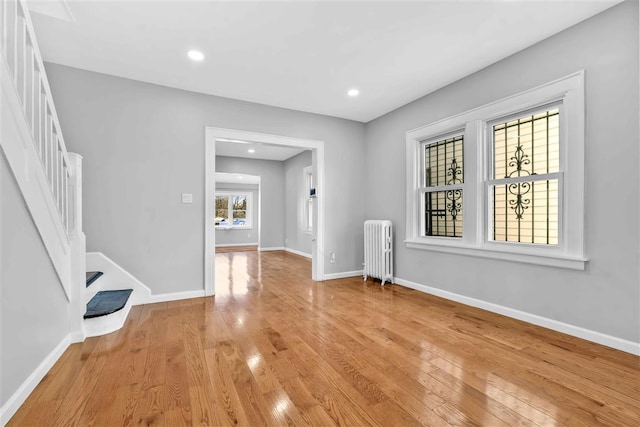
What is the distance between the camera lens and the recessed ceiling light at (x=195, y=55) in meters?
2.83

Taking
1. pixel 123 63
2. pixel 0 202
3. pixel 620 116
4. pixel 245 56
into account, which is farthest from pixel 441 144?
pixel 0 202

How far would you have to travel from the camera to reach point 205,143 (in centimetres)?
372

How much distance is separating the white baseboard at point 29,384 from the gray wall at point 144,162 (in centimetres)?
133

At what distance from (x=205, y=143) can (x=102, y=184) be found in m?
1.23

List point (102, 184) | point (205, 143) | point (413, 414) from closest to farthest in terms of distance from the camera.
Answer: point (413, 414)
point (102, 184)
point (205, 143)

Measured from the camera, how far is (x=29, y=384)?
65.3 inches

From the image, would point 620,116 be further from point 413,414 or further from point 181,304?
point 181,304

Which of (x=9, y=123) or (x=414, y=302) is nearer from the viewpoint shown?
(x=9, y=123)

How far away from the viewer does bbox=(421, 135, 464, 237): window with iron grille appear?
11.8 ft

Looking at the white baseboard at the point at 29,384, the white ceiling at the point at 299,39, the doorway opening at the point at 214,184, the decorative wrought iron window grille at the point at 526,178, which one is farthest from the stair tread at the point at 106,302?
the decorative wrought iron window grille at the point at 526,178

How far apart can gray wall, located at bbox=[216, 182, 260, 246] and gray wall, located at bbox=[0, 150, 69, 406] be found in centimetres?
775

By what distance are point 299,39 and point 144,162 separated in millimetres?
2281

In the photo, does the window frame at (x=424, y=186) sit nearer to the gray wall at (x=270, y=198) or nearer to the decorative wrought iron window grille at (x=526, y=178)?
the decorative wrought iron window grille at (x=526, y=178)

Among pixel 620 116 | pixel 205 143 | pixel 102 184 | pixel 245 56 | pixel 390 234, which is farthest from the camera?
pixel 390 234
